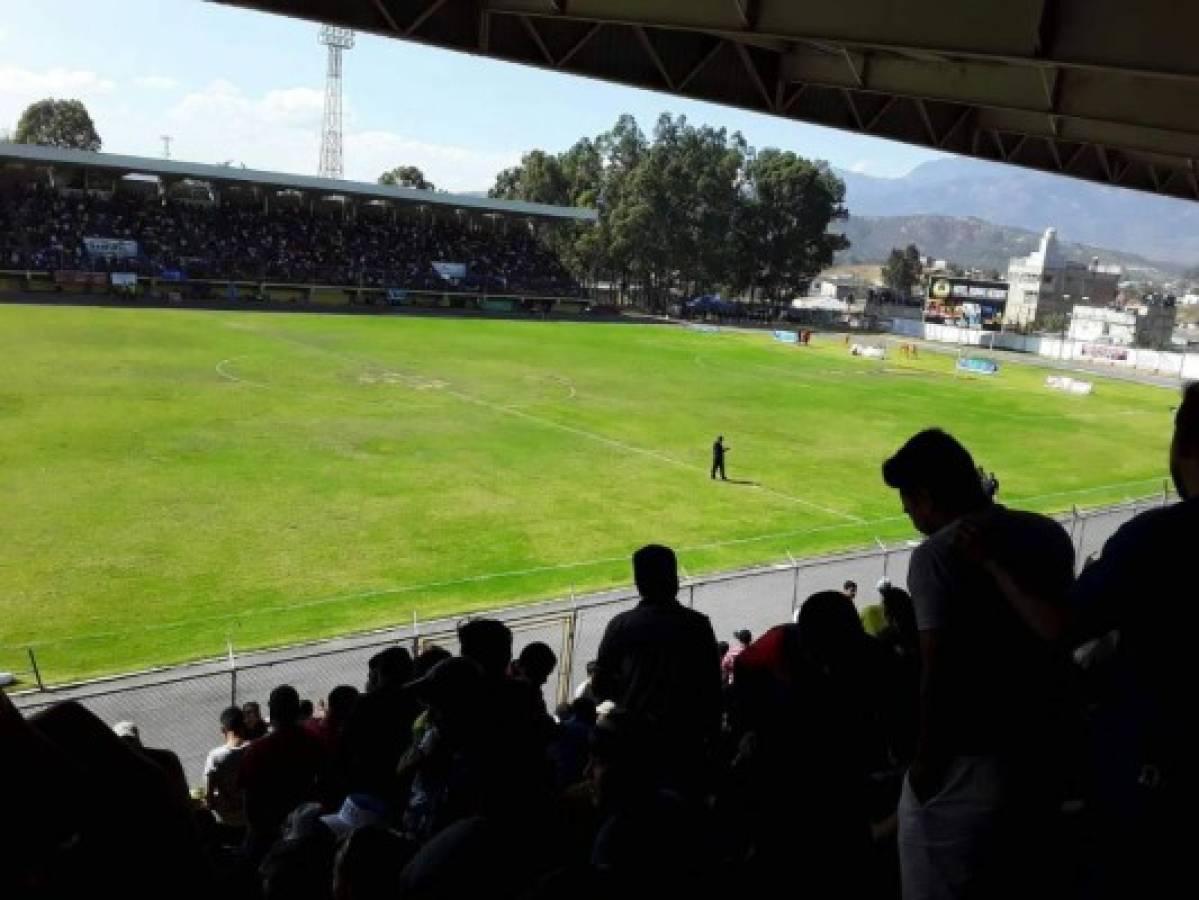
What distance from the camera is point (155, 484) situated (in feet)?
69.8

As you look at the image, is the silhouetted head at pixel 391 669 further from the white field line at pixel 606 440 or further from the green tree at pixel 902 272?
the green tree at pixel 902 272

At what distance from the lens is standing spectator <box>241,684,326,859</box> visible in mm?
4406

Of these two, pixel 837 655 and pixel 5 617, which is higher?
pixel 837 655

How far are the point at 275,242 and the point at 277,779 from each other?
7701 centimetres

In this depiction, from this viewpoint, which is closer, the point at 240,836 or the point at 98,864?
the point at 98,864

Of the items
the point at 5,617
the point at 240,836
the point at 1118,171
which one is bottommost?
the point at 5,617

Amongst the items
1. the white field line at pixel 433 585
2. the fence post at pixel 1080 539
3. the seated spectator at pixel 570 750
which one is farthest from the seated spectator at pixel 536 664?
the fence post at pixel 1080 539

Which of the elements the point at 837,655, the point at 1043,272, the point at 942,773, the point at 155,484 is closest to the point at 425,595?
the point at 155,484

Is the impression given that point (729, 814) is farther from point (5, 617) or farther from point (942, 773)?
point (5, 617)

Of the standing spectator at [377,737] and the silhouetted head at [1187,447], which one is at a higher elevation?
the silhouetted head at [1187,447]

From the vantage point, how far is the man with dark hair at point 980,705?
10.5ft

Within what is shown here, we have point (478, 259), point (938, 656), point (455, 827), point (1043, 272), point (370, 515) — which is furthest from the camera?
point (1043, 272)

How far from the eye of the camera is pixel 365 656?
12.7m

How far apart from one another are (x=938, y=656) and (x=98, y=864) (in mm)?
2379
